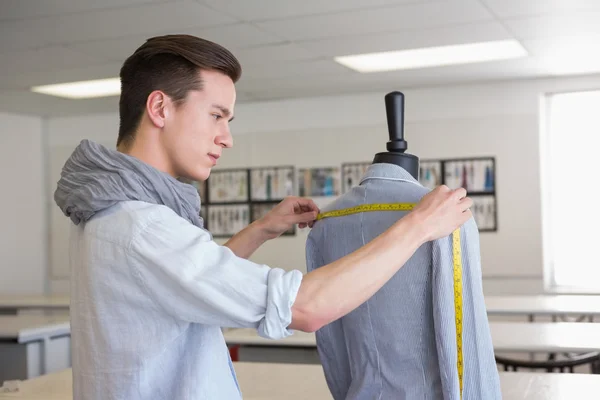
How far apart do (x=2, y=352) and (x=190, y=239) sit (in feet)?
12.3

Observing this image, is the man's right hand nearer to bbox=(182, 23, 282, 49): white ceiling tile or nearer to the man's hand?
the man's hand

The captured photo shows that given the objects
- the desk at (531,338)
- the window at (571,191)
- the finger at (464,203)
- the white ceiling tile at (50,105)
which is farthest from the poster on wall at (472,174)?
the finger at (464,203)

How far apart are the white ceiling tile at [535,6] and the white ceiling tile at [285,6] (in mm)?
511

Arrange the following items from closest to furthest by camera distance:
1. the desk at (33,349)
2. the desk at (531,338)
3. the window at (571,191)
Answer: the desk at (531,338) < the desk at (33,349) < the window at (571,191)

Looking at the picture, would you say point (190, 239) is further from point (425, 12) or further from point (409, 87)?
point (409, 87)

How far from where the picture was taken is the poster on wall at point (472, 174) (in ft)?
25.1

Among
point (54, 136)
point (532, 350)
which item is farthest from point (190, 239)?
point (54, 136)

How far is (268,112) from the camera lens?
8.55m

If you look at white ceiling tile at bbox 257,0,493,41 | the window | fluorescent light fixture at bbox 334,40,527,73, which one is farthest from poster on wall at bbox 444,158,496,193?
white ceiling tile at bbox 257,0,493,41

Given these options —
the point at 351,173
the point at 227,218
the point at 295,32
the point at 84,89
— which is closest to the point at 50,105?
the point at 84,89

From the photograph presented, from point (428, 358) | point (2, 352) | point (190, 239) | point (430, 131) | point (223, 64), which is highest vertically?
point (430, 131)

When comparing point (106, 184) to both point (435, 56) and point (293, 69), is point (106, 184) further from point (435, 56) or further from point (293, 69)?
point (293, 69)

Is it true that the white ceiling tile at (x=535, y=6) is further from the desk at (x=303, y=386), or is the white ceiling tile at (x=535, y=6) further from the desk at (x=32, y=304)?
the desk at (x=32, y=304)

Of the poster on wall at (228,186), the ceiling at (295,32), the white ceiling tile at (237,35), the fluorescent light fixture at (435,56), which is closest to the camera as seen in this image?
the ceiling at (295,32)
